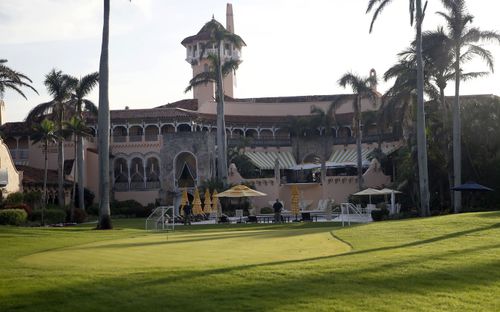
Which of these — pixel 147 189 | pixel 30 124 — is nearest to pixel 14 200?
pixel 30 124

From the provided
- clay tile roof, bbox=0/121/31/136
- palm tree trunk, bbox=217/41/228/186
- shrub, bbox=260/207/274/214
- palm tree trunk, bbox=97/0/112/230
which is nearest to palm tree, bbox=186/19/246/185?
palm tree trunk, bbox=217/41/228/186

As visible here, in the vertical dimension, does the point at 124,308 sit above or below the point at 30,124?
below

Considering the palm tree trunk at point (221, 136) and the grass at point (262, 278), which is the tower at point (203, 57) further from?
the grass at point (262, 278)

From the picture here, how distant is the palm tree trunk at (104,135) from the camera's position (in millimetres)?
31781

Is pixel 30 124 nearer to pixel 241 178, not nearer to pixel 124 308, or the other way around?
pixel 241 178

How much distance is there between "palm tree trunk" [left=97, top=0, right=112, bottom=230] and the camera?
1251 inches

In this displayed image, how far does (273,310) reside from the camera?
9.51 m

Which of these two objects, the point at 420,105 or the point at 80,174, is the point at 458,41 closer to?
the point at 420,105

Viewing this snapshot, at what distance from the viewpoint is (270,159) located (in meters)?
65.9

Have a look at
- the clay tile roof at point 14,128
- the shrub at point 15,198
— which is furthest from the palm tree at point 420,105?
the clay tile roof at point 14,128

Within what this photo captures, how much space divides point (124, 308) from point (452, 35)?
3351cm

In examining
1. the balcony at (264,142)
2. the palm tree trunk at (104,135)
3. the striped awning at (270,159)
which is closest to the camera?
the palm tree trunk at (104,135)

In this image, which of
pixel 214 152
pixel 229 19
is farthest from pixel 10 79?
pixel 229 19

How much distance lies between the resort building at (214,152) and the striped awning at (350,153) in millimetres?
101
